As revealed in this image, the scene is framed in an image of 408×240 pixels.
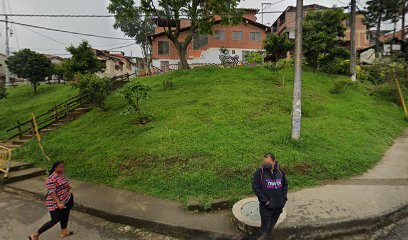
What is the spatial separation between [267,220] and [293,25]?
123 ft

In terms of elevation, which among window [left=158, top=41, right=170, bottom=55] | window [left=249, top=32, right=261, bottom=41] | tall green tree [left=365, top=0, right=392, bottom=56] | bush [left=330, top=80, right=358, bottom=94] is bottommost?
bush [left=330, top=80, right=358, bottom=94]

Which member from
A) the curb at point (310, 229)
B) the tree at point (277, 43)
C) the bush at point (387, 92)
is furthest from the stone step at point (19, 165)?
the tree at point (277, 43)

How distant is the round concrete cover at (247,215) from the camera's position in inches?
211

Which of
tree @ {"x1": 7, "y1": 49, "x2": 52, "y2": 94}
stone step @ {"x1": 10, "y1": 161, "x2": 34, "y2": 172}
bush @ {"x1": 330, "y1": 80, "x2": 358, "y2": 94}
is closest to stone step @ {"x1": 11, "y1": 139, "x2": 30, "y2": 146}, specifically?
stone step @ {"x1": 10, "y1": 161, "x2": 34, "y2": 172}

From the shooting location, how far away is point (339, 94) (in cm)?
1642

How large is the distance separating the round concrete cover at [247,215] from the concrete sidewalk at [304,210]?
0.15m

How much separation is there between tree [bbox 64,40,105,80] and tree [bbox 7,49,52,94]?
6740mm

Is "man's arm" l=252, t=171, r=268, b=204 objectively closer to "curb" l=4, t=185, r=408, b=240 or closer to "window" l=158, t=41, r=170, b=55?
"curb" l=4, t=185, r=408, b=240

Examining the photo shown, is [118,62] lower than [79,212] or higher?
higher

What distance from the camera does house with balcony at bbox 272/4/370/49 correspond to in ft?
123

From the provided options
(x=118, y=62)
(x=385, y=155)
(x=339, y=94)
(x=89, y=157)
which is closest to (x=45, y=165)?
(x=89, y=157)

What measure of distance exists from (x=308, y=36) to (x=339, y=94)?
6552 mm

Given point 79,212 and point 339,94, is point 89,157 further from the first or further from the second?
point 339,94

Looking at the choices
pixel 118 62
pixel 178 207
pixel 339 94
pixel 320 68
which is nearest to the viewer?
pixel 178 207
